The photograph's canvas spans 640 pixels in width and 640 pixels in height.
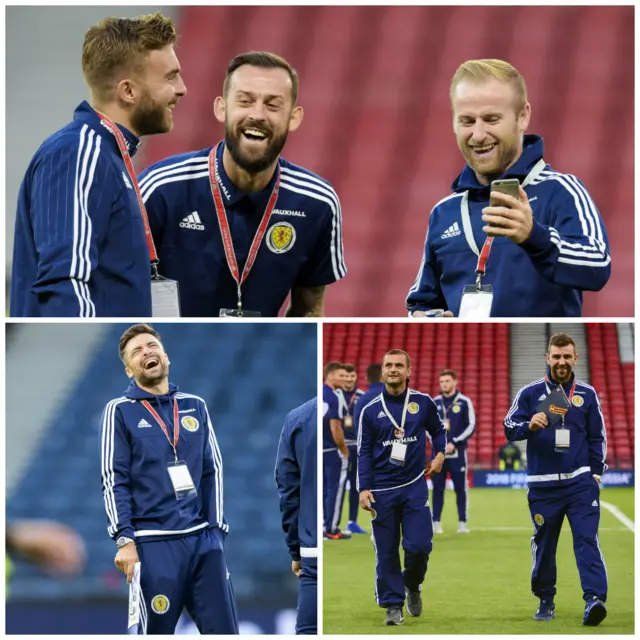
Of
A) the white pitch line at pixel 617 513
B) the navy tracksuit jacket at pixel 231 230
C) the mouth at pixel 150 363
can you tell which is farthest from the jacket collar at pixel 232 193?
the white pitch line at pixel 617 513

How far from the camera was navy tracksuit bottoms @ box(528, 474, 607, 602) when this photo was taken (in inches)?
129

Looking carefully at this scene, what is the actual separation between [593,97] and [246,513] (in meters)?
6.15

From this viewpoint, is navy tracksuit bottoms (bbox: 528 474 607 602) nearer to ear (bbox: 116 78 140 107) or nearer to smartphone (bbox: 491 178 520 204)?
smartphone (bbox: 491 178 520 204)

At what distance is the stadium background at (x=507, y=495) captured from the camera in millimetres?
3205

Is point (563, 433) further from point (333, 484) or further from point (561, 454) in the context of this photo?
point (333, 484)

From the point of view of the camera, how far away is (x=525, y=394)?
334 centimetres

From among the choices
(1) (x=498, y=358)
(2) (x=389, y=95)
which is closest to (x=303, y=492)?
(1) (x=498, y=358)

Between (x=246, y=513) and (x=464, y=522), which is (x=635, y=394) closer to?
(x=464, y=522)

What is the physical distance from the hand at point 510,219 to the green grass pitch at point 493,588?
0.96m

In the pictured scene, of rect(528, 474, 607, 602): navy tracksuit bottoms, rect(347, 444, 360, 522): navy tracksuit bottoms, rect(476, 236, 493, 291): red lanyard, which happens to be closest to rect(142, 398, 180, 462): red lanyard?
rect(347, 444, 360, 522): navy tracksuit bottoms

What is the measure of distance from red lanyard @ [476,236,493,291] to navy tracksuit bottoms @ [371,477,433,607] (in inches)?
28.1

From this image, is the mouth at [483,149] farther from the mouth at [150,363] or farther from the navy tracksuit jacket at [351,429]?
the mouth at [150,363]

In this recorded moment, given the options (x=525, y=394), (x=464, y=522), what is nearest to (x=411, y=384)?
(x=525, y=394)

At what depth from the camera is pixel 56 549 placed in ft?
16.1
